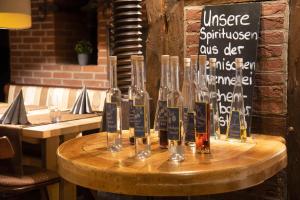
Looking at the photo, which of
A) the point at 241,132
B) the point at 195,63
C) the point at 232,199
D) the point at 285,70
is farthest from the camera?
the point at 232,199

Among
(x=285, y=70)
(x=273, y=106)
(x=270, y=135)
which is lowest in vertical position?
(x=270, y=135)

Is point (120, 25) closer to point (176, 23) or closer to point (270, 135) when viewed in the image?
point (176, 23)

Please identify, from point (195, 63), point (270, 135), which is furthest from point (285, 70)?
point (195, 63)

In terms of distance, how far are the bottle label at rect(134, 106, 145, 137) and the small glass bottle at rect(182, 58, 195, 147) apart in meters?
0.16

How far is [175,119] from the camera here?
1.57 meters

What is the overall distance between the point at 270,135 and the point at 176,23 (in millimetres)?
737

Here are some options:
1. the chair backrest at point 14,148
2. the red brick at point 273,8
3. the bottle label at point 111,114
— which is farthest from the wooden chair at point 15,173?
the red brick at point 273,8

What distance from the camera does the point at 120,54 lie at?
232cm

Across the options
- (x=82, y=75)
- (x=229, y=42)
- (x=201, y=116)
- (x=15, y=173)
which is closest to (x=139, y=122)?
(x=201, y=116)

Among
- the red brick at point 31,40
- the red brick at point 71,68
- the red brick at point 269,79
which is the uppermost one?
the red brick at point 31,40

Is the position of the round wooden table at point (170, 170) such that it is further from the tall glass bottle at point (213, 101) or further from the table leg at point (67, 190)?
the table leg at point (67, 190)

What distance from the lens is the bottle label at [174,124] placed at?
5.13ft

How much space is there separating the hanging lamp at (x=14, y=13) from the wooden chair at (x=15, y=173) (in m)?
0.60

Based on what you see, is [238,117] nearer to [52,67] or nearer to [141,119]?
[141,119]
